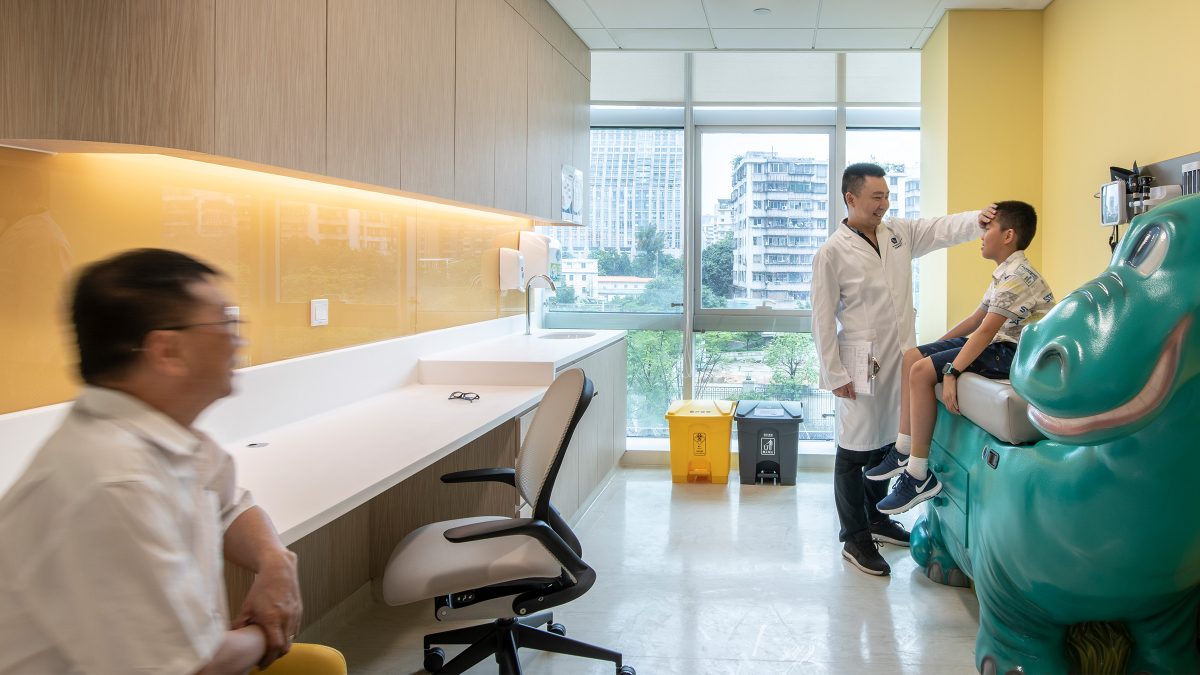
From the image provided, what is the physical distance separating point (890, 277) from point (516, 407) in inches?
73.5

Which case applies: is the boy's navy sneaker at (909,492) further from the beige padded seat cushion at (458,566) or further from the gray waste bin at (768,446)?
the gray waste bin at (768,446)

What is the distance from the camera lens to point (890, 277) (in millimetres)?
3754

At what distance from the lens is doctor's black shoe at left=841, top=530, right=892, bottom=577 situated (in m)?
3.54

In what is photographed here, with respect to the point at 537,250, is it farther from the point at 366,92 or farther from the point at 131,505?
the point at 131,505

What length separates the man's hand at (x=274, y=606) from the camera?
1.25 meters

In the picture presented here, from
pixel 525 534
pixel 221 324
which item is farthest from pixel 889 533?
pixel 221 324

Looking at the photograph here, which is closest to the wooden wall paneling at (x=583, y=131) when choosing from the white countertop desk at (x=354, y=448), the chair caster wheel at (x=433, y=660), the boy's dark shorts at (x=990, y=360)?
the white countertop desk at (x=354, y=448)

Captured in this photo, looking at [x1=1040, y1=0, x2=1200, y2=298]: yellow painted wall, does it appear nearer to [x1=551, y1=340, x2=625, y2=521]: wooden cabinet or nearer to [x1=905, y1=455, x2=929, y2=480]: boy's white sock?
[x1=905, y1=455, x2=929, y2=480]: boy's white sock

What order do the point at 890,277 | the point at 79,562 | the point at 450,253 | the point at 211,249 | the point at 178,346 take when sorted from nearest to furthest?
the point at 79,562, the point at 178,346, the point at 211,249, the point at 890,277, the point at 450,253

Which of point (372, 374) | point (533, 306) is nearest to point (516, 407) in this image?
point (372, 374)

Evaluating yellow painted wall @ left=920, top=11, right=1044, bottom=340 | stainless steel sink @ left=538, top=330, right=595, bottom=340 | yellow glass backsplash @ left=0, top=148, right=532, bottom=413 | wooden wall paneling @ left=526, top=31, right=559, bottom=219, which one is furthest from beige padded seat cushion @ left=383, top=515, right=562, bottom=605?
yellow painted wall @ left=920, top=11, right=1044, bottom=340

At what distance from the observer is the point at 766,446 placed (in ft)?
16.6

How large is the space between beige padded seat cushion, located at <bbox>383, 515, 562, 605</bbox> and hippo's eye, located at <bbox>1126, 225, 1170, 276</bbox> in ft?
5.15

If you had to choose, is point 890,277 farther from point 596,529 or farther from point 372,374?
point 372,374
